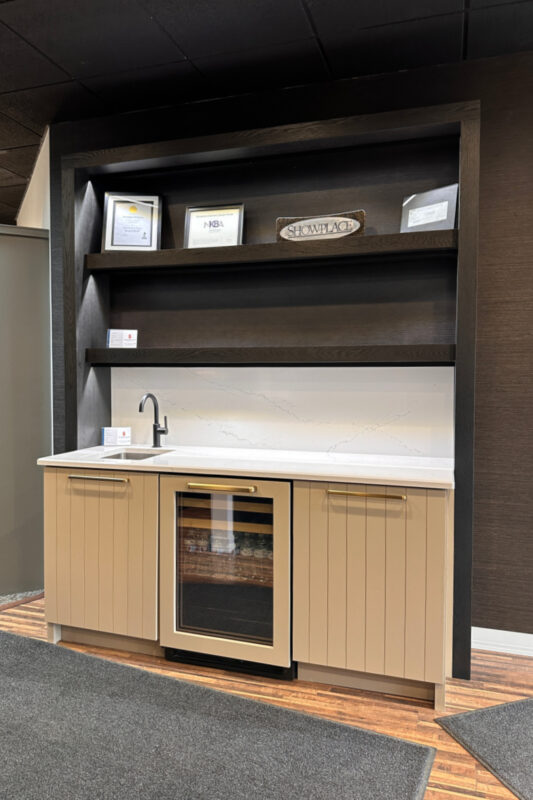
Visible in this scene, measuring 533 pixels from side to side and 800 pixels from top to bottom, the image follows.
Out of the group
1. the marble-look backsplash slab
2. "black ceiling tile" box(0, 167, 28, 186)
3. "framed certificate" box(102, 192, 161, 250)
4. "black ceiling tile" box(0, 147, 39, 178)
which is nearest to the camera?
the marble-look backsplash slab

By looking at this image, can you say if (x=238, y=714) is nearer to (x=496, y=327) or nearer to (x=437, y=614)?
(x=437, y=614)

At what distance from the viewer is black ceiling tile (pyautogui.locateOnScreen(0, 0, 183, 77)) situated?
7.22 ft

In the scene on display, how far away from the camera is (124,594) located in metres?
2.44

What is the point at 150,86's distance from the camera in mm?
2754

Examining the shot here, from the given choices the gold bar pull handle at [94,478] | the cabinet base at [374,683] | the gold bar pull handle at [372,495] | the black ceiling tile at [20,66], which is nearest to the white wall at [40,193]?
the black ceiling tile at [20,66]

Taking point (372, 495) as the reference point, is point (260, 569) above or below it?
below

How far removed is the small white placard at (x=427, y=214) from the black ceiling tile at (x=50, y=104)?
1749 millimetres

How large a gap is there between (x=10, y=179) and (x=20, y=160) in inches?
17.3

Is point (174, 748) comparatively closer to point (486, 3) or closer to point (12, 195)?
point (486, 3)

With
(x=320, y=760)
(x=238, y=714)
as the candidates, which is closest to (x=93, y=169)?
(x=238, y=714)

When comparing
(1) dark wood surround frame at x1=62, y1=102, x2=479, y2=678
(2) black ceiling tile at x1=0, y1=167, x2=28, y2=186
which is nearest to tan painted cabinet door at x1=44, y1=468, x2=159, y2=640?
(1) dark wood surround frame at x1=62, y1=102, x2=479, y2=678

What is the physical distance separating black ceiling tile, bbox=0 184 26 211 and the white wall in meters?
0.12

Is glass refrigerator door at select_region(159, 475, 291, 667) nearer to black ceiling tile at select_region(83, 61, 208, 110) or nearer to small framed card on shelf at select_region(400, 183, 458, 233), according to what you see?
small framed card on shelf at select_region(400, 183, 458, 233)

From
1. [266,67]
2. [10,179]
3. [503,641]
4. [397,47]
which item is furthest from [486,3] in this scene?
[10,179]
